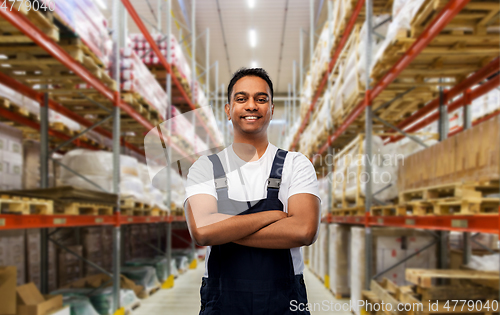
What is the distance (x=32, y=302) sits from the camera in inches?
152

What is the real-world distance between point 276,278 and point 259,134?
47 cm

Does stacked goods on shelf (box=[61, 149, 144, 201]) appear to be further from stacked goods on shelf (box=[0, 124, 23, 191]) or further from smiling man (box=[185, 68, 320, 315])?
smiling man (box=[185, 68, 320, 315])

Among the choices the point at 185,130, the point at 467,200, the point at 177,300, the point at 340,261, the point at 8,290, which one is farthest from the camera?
the point at 340,261

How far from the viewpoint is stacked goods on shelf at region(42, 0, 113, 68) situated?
3986 millimetres

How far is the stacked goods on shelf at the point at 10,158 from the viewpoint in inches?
167

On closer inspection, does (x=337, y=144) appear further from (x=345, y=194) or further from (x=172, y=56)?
(x=172, y=56)

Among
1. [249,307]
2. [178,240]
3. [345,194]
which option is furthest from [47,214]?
[178,240]

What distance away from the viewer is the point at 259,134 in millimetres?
1243

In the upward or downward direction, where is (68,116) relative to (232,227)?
upward

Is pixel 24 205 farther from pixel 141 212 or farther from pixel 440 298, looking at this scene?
pixel 440 298

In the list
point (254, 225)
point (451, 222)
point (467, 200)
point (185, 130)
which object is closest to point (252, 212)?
point (254, 225)

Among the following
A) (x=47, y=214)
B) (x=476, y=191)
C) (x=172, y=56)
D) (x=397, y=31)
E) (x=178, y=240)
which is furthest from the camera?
(x=178, y=240)

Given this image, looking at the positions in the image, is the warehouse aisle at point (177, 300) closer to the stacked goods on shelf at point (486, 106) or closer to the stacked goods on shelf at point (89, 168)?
the stacked goods on shelf at point (89, 168)

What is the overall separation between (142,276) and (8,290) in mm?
3589
